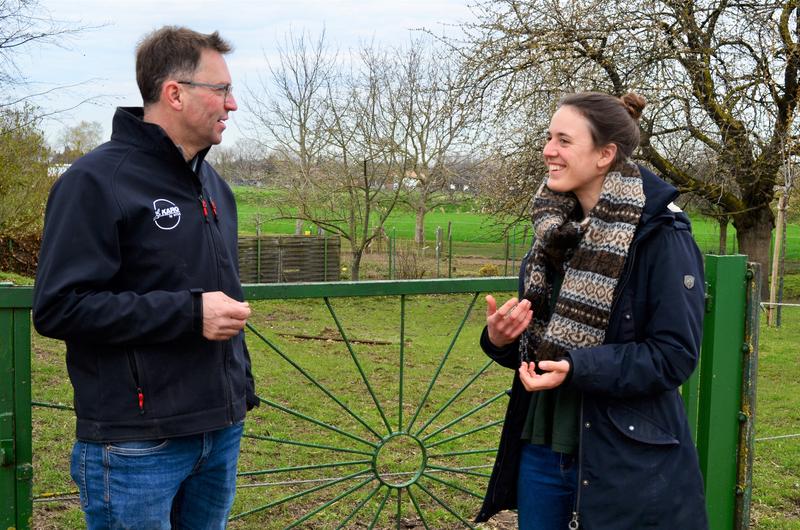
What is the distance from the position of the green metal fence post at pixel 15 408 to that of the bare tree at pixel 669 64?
35.0ft

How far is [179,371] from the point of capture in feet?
6.52

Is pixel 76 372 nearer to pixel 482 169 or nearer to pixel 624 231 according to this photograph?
pixel 624 231

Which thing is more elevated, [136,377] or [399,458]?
[136,377]

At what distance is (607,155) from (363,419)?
11.5 ft

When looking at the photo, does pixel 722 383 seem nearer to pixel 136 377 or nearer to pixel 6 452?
pixel 136 377

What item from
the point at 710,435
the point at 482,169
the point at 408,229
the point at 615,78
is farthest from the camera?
the point at 408,229

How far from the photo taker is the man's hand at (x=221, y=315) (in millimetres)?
1920

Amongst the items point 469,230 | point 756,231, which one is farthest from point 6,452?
point 469,230

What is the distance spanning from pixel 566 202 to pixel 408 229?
3604 centimetres

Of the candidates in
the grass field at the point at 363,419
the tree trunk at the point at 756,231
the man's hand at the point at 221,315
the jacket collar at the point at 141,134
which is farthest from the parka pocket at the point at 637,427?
the tree trunk at the point at 756,231

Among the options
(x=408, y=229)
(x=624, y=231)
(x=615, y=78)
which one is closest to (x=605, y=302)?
(x=624, y=231)

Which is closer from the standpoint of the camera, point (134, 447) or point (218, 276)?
point (134, 447)

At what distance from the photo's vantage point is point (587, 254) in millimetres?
1998

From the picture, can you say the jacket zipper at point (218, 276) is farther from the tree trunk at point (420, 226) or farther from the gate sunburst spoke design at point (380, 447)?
the tree trunk at point (420, 226)
